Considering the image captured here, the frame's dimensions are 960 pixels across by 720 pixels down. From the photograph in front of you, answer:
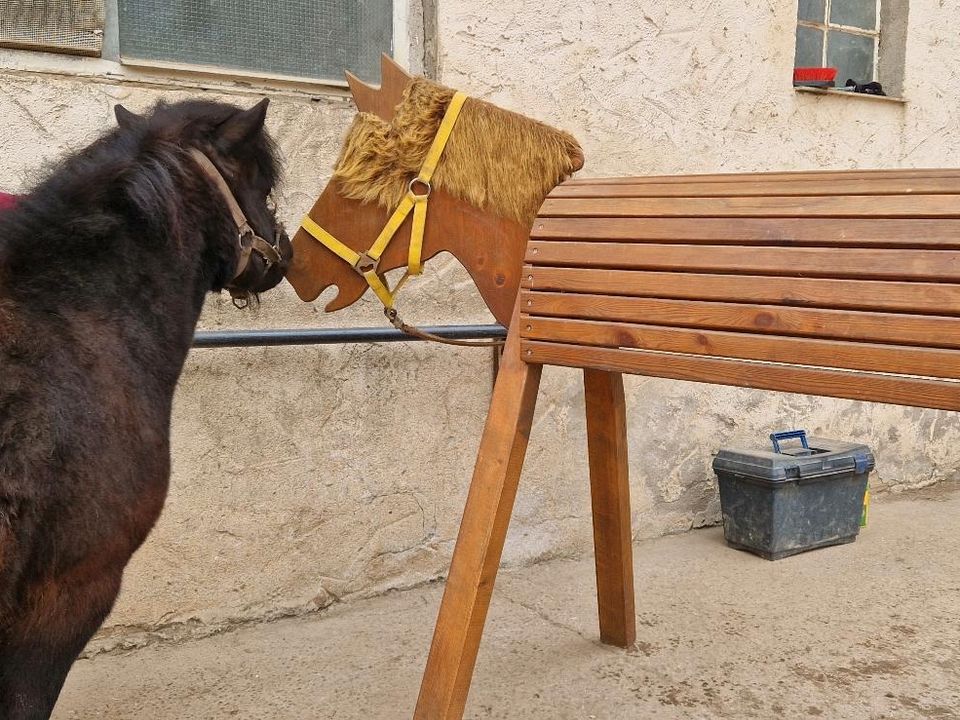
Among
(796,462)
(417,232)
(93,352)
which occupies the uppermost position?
(417,232)

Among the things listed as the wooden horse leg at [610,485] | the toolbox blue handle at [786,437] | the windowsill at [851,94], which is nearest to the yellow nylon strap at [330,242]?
the wooden horse leg at [610,485]

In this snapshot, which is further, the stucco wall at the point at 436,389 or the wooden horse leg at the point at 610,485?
the stucco wall at the point at 436,389

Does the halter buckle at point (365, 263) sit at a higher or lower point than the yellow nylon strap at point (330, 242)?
lower

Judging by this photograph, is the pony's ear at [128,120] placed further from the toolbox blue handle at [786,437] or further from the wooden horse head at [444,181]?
the toolbox blue handle at [786,437]

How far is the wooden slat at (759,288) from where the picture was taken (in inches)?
58.9

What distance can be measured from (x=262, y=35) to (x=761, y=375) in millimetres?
2237

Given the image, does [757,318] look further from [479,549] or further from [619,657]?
[619,657]

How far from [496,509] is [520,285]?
0.58 m

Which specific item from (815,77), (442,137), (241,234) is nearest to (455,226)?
(442,137)

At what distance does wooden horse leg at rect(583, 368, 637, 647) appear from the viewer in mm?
2469

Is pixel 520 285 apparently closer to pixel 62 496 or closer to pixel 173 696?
pixel 62 496

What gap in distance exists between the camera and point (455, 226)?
2.16 meters

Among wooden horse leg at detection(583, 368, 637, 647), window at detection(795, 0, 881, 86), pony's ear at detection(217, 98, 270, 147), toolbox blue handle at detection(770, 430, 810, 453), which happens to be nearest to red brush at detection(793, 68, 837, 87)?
window at detection(795, 0, 881, 86)

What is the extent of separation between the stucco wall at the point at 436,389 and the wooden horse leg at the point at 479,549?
3.87ft
